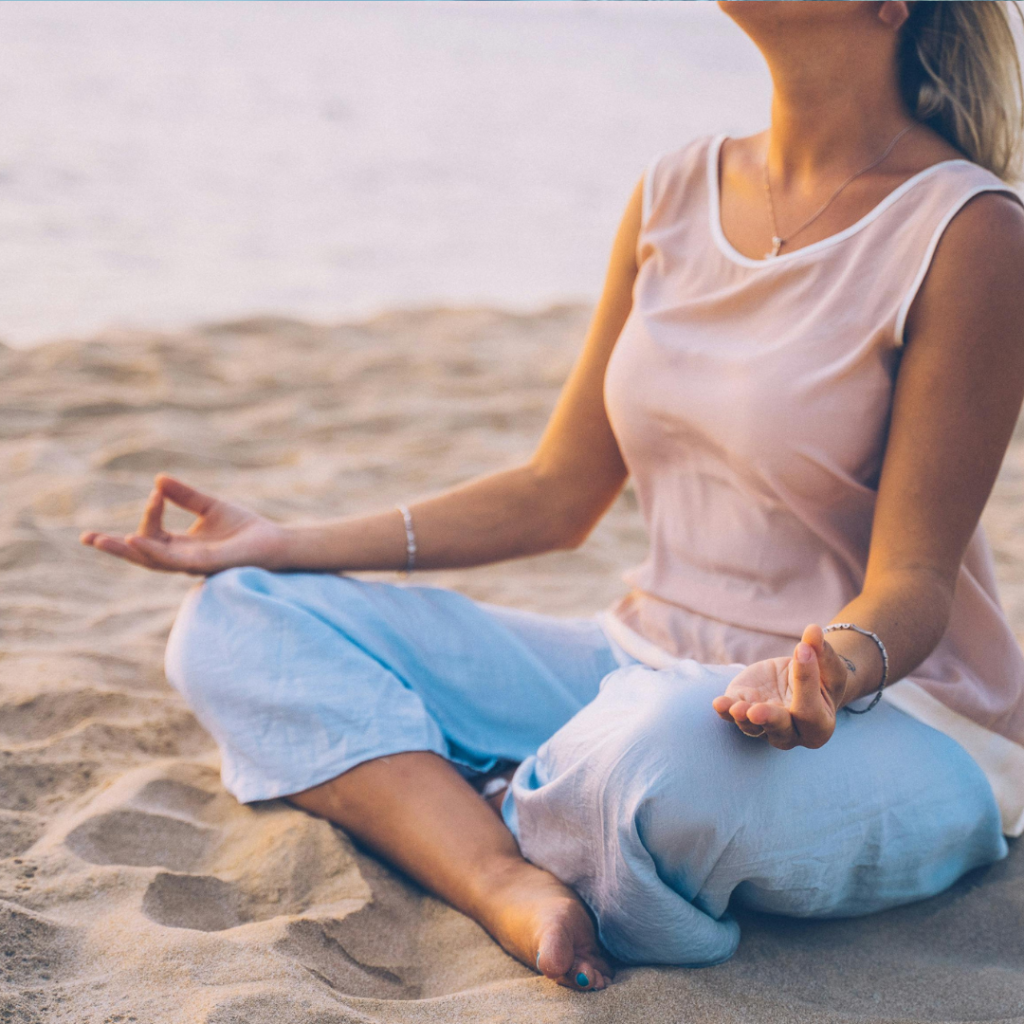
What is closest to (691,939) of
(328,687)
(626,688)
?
(626,688)

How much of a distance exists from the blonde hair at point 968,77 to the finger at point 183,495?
124 centimetres

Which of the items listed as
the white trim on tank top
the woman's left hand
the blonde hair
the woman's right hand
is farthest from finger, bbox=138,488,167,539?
the blonde hair

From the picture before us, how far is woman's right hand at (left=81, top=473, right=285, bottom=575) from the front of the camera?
1672mm

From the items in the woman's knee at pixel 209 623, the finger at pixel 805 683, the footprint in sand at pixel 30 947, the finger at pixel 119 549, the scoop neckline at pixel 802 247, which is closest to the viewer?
the finger at pixel 805 683

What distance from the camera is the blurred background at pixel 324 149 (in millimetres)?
5324

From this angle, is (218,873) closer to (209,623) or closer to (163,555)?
(209,623)

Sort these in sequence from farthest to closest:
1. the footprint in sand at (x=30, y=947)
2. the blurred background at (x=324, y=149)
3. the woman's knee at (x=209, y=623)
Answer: the blurred background at (x=324, y=149)
the woman's knee at (x=209, y=623)
the footprint in sand at (x=30, y=947)

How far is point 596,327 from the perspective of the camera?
180 cm

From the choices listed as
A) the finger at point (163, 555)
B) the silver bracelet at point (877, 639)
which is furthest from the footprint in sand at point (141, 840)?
the silver bracelet at point (877, 639)

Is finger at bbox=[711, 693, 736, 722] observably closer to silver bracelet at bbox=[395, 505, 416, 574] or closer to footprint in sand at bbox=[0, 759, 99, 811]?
silver bracelet at bbox=[395, 505, 416, 574]

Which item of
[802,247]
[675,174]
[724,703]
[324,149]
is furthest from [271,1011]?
[324,149]

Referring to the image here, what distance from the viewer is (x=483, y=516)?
1789mm

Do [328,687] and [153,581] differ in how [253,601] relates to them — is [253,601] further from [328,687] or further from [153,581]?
[153,581]

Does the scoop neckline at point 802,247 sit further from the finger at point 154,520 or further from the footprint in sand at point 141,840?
the footprint in sand at point 141,840
